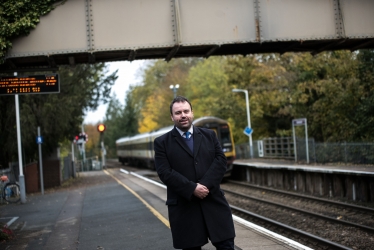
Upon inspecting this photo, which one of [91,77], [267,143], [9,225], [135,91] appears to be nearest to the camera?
[9,225]

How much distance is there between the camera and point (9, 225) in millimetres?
13250

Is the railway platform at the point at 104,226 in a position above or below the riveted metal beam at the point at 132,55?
below

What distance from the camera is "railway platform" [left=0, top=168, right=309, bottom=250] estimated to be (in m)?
8.97

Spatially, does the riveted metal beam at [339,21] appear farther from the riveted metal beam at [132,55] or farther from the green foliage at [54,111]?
the green foliage at [54,111]

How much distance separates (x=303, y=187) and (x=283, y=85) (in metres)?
15.6

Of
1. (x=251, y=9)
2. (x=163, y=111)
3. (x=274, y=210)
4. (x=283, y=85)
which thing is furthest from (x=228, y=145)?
(x=163, y=111)

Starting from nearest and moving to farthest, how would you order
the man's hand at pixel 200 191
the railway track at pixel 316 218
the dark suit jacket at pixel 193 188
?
the man's hand at pixel 200 191 < the dark suit jacket at pixel 193 188 < the railway track at pixel 316 218

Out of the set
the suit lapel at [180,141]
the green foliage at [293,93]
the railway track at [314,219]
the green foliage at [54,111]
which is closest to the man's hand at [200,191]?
the suit lapel at [180,141]

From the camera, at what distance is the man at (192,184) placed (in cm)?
512

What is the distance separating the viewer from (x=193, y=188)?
5.02 meters

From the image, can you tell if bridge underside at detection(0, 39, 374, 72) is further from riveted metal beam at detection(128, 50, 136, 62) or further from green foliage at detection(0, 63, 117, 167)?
green foliage at detection(0, 63, 117, 167)

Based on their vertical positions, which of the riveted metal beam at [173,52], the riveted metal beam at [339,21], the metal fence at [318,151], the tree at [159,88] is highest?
the tree at [159,88]

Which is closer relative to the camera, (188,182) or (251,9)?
(188,182)

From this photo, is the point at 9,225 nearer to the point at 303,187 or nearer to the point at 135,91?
the point at 303,187
